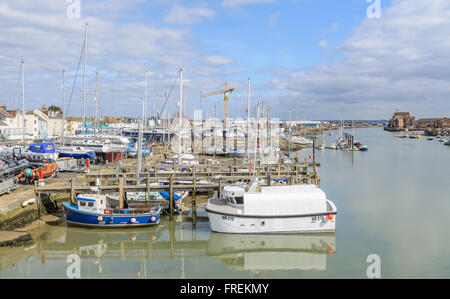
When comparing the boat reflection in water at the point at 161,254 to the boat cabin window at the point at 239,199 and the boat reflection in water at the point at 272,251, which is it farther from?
the boat cabin window at the point at 239,199

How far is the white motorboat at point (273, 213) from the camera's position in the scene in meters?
→ 21.2

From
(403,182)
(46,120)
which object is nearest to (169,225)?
(403,182)

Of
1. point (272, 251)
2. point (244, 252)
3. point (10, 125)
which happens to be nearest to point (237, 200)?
point (244, 252)

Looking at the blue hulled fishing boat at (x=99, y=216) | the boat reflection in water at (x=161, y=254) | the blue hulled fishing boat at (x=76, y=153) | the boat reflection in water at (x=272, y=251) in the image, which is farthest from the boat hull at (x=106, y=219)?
the blue hulled fishing boat at (x=76, y=153)

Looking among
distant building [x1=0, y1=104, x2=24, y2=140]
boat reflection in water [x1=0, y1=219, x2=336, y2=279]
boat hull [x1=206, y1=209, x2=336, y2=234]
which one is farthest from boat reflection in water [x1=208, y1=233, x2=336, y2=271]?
distant building [x1=0, y1=104, x2=24, y2=140]

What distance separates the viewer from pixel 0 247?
62.7 feet

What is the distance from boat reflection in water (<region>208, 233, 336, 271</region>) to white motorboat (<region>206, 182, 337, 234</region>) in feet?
1.58

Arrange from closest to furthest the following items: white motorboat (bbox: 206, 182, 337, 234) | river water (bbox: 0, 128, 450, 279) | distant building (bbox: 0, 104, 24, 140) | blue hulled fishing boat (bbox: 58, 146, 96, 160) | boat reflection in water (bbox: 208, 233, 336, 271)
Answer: river water (bbox: 0, 128, 450, 279)
boat reflection in water (bbox: 208, 233, 336, 271)
white motorboat (bbox: 206, 182, 337, 234)
blue hulled fishing boat (bbox: 58, 146, 96, 160)
distant building (bbox: 0, 104, 24, 140)

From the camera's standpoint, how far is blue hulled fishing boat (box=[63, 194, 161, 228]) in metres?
22.6

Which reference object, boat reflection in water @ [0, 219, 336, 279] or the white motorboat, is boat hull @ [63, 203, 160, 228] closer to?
boat reflection in water @ [0, 219, 336, 279]

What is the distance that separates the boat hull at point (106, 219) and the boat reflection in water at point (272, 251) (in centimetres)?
457

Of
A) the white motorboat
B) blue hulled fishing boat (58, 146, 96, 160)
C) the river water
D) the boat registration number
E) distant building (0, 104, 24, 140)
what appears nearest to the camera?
the river water
